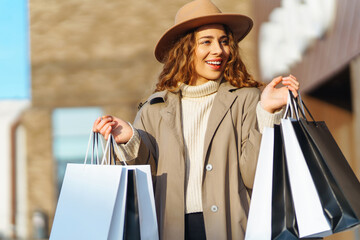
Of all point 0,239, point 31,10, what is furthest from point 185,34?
point 0,239

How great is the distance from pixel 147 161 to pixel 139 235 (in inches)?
18.8

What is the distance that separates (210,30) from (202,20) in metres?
0.07

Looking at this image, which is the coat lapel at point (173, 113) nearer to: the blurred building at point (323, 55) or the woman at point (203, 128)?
the woman at point (203, 128)

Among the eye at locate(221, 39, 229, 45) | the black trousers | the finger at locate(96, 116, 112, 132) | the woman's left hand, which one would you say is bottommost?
the black trousers

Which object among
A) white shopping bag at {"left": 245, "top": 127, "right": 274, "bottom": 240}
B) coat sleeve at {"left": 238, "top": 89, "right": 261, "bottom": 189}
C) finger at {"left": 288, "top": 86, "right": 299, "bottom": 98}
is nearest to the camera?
white shopping bag at {"left": 245, "top": 127, "right": 274, "bottom": 240}

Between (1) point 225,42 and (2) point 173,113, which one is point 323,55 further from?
(2) point 173,113

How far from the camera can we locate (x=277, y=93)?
2.78 m

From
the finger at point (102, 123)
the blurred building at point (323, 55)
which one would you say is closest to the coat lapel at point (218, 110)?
the finger at point (102, 123)

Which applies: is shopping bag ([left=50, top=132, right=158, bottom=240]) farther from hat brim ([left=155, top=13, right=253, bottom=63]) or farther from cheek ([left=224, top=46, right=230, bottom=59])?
hat brim ([left=155, top=13, right=253, bottom=63])

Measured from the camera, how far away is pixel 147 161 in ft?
10.2

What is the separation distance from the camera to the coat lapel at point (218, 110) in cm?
297

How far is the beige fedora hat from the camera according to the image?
3.17 meters

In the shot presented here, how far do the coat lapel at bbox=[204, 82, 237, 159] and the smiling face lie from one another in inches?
3.8

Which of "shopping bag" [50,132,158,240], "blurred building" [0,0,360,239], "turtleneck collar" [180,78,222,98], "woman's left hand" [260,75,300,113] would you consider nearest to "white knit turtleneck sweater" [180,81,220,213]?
"turtleneck collar" [180,78,222,98]
